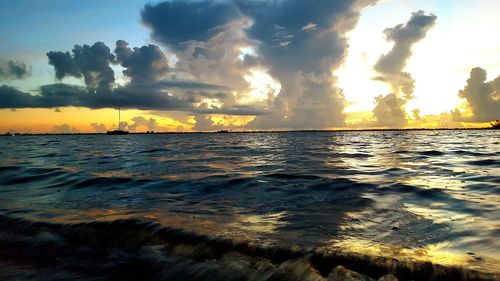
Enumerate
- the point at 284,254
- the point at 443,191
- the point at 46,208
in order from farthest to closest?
the point at 443,191 < the point at 46,208 < the point at 284,254

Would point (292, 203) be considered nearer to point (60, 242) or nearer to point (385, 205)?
point (385, 205)

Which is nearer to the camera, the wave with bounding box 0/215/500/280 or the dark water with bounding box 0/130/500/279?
the wave with bounding box 0/215/500/280

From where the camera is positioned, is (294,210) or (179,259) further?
(294,210)

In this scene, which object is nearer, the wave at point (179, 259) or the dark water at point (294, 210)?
the wave at point (179, 259)

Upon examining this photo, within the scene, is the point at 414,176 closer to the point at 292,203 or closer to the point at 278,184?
the point at 278,184

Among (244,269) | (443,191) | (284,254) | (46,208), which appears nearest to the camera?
(244,269)

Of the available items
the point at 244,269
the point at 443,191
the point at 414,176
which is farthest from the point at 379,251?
the point at 414,176

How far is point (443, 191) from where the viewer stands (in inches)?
482

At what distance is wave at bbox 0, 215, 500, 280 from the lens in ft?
16.7

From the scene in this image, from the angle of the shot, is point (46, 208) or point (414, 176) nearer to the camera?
point (46, 208)

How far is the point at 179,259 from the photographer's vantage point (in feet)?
18.9

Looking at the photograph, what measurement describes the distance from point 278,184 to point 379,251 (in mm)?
8387

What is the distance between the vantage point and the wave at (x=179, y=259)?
5.10 metres

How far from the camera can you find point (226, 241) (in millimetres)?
6621
